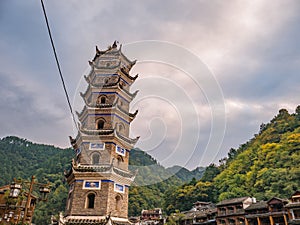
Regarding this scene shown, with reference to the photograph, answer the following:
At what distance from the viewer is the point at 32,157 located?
303 feet

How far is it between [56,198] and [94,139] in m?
50.7

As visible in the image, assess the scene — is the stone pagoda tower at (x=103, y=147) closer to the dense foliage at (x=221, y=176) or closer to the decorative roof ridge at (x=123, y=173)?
the decorative roof ridge at (x=123, y=173)

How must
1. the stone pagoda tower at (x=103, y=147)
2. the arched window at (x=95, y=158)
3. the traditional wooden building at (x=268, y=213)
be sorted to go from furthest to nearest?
the traditional wooden building at (x=268, y=213) < the arched window at (x=95, y=158) < the stone pagoda tower at (x=103, y=147)

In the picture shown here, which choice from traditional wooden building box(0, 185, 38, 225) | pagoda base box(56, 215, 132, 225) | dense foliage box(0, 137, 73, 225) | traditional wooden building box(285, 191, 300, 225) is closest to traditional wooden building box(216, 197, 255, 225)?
traditional wooden building box(285, 191, 300, 225)

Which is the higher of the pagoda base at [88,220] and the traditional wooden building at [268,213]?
the traditional wooden building at [268,213]

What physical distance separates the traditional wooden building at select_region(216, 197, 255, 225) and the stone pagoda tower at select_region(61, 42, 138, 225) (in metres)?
23.1

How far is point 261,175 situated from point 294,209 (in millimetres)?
16186

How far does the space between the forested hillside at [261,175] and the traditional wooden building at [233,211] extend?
6.30 metres

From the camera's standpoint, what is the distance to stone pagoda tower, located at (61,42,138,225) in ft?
47.6

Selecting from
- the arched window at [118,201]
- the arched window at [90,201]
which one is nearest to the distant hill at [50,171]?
the arched window at [118,201]

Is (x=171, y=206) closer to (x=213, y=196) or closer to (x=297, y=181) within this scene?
(x=213, y=196)

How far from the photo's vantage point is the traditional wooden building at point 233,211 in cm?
3394

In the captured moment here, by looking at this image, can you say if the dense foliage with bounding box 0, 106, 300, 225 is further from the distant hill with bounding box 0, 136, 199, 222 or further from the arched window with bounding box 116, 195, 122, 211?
the arched window with bounding box 116, 195, 122, 211

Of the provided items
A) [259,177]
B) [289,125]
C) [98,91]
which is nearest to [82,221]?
[98,91]
